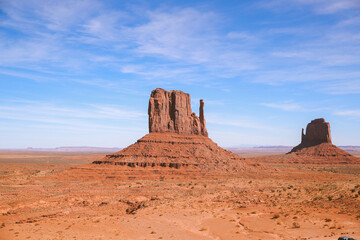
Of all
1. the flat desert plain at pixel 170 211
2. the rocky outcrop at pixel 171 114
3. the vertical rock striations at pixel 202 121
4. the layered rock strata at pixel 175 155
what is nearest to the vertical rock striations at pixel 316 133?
the layered rock strata at pixel 175 155

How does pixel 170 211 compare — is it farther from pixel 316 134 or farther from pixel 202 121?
pixel 316 134

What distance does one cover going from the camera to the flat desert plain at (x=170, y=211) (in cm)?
2231

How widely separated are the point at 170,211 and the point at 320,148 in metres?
97.1

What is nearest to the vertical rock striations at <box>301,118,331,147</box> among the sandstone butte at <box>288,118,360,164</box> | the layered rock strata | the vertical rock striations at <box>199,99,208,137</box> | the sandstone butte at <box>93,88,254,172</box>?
the sandstone butte at <box>288,118,360,164</box>

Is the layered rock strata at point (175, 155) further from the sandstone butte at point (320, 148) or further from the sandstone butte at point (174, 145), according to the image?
the sandstone butte at point (320, 148)

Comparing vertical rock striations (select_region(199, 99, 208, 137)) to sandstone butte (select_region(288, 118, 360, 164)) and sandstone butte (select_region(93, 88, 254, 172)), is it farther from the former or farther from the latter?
sandstone butte (select_region(288, 118, 360, 164))

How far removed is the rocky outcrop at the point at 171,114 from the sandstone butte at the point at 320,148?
54.0 meters

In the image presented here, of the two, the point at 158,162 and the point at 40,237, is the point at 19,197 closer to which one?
the point at 40,237

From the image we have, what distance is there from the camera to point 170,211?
29328 mm

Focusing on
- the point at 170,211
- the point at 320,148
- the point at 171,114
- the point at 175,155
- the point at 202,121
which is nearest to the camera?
the point at 170,211

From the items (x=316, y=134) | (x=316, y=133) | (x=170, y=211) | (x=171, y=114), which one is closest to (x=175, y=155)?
(x=171, y=114)

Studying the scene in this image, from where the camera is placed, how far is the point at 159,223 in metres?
25.2

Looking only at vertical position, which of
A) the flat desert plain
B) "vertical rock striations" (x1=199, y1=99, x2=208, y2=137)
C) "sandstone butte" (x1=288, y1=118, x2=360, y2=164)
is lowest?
the flat desert plain

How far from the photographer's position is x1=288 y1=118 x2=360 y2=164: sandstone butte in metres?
102
